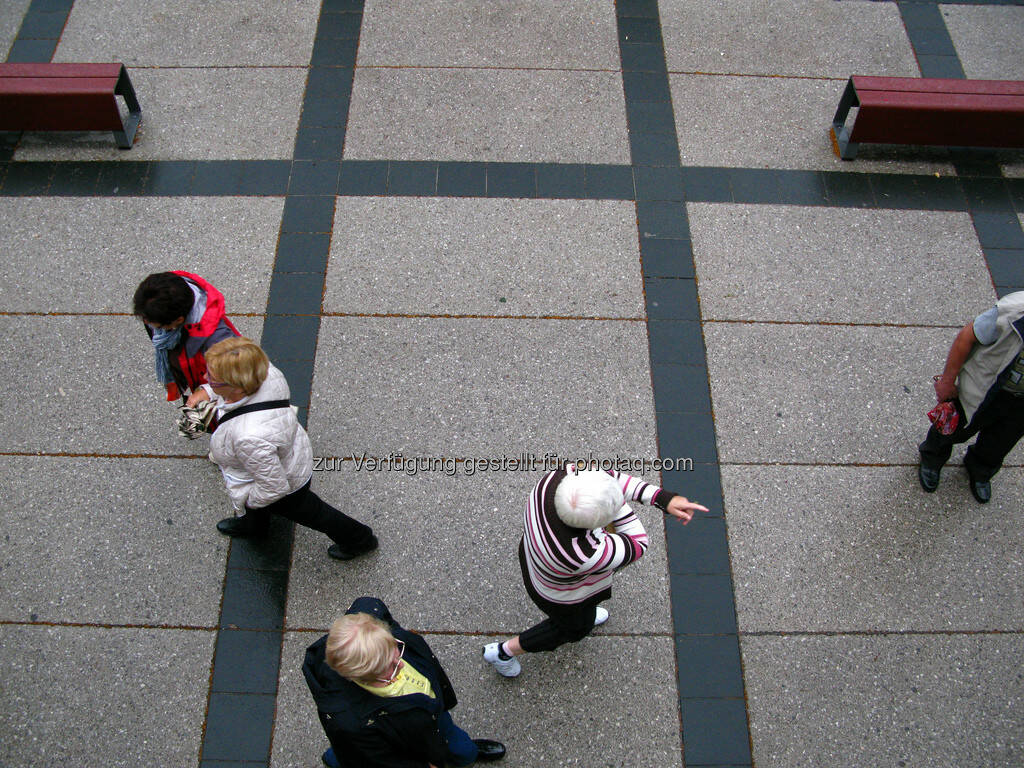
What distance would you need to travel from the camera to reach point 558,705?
3742 millimetres

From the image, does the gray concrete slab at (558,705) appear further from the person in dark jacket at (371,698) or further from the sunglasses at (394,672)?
the sunglasses at (394,672)

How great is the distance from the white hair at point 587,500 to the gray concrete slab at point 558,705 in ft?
4.48

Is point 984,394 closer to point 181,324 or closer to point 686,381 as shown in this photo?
point 686,381

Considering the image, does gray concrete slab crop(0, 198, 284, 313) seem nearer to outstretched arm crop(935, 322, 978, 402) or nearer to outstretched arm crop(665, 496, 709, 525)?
outstretched arm crop(665, 496, 709, 525)

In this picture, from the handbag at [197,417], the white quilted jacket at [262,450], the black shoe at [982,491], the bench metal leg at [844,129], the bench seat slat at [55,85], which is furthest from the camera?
the bench metal leg at [844,129]

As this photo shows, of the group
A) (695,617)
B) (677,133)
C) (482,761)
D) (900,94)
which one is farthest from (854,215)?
(482,761)

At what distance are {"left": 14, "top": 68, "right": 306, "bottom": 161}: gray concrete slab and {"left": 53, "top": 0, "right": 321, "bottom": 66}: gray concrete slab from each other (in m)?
0.16

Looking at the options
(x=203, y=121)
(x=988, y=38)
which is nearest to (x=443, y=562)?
(x=203, y=121)

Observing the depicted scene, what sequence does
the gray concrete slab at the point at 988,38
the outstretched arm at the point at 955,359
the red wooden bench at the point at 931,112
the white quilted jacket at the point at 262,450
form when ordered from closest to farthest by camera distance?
the white quilted jacket at the point at 262,450 < the outstretched arm at the point at 955,359 < the red wooden bench at the point at 931,112 < the gray concrete slab at the point at 988,38

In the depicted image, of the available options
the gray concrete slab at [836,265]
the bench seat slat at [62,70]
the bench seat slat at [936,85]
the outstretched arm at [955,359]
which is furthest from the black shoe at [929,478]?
the bench seat slat at [62,70]

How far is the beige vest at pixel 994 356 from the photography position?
A: 359 centimetres

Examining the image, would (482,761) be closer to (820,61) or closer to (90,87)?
(90,87)

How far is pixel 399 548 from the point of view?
13.6ft

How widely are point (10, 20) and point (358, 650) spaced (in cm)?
674
